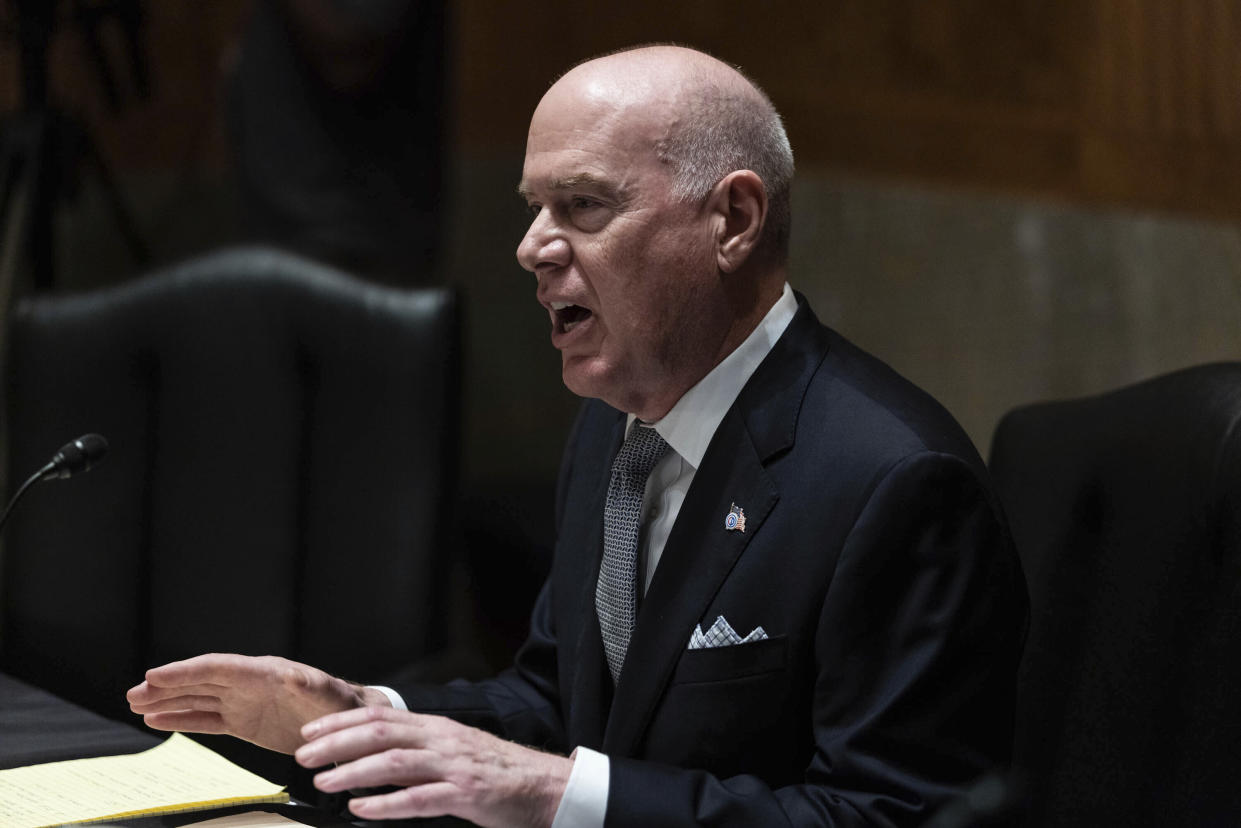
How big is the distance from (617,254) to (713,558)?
270 millimetres

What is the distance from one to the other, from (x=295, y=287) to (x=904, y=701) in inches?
49.5

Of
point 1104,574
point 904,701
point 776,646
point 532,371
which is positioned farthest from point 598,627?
point 532,371

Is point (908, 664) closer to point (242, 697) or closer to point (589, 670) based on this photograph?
point (589, 670)

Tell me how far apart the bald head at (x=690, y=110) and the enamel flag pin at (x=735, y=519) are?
236 mm

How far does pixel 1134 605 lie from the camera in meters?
1.19

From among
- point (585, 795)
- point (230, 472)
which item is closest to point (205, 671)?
point (585, 795)

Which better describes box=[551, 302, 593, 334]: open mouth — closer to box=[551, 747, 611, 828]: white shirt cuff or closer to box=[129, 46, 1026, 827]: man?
box=[129, 46, 1026, 827]: man

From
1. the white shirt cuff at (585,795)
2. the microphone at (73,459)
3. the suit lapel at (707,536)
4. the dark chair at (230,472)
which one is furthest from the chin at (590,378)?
the dark chair at (230,472)

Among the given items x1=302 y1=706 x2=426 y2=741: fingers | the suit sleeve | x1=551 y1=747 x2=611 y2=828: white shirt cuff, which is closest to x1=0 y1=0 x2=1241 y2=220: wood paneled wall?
the suit sleeve

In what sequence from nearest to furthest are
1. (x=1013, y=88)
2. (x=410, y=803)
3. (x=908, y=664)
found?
1. (x=410, y=803)
2. (x=908, y=664)
3. (x=1013, y=88)

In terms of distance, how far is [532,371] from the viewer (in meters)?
3.17

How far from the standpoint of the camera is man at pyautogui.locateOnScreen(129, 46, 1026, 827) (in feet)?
3.40

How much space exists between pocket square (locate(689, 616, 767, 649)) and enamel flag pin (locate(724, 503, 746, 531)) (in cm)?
8

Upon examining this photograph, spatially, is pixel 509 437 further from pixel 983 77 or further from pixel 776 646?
pixel 776 646
